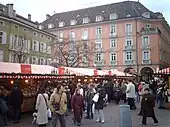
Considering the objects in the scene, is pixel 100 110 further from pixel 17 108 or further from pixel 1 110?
pixel 1 110

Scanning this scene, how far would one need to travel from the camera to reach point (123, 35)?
2130 inches

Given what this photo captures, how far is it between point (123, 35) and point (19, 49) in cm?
2296

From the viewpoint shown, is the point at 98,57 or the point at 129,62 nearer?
the point at 129,62

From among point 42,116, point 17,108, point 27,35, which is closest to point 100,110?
point 42,116

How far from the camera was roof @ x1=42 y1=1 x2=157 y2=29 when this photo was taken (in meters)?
55.7

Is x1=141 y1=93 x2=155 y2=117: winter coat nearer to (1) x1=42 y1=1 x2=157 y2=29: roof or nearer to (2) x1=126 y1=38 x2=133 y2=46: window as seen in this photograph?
(2) x1=126 y1=38 x2=133 y2=46: window

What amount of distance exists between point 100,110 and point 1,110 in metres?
5.27

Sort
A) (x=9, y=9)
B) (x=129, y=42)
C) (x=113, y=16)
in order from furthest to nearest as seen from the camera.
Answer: (x=113, y=16), (x=129, y=42), (x=9, y=9)

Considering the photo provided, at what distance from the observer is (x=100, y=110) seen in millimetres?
11977

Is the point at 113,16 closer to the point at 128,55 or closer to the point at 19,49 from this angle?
the point at 128,55

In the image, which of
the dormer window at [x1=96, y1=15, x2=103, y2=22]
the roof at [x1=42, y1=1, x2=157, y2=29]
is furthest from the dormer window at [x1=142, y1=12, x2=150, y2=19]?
the dormer window at [x1=96, y1=15, x2=103, y2=22]

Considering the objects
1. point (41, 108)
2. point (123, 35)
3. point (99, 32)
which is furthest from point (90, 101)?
point (99, 32)

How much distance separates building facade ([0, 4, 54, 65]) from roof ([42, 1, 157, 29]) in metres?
16.5

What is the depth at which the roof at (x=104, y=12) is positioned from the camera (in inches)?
2192
